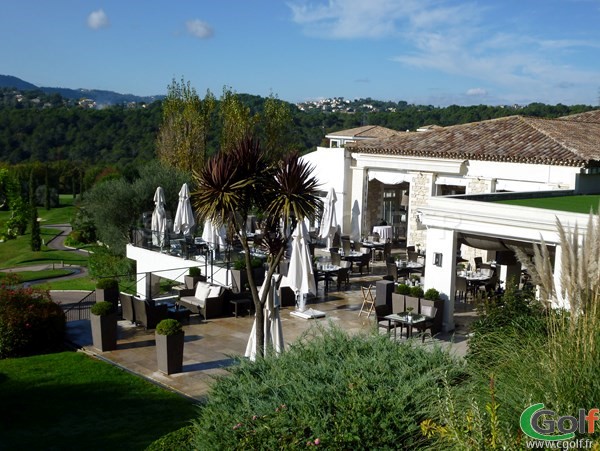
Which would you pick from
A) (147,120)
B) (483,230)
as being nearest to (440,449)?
(483,230)

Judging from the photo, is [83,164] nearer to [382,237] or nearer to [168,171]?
[168,171]

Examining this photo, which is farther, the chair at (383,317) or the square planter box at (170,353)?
the chair at (383,317)

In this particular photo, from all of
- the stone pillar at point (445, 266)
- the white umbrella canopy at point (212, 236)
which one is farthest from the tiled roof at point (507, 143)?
the white umbrella canopy at point (212, 236)

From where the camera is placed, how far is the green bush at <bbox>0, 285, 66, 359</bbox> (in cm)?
1383

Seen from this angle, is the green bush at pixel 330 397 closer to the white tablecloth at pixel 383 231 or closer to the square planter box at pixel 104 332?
the square planter box at pixel 104 332

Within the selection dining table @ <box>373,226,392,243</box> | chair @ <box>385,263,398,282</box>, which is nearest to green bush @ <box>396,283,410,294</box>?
chair @ <box>385,263,398,282</box>

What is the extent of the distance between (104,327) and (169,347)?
88.9 inches

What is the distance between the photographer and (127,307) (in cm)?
1563

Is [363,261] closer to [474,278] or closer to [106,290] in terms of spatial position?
[474,278]

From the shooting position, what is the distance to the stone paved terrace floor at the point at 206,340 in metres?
12.4

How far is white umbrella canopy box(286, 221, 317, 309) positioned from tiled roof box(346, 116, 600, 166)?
9.84 m

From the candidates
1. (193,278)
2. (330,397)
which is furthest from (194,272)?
(330,397)

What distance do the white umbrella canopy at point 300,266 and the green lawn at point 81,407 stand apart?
4768 mm

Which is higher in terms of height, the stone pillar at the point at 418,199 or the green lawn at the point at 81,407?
the stone pillar at the point at 418,199
